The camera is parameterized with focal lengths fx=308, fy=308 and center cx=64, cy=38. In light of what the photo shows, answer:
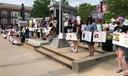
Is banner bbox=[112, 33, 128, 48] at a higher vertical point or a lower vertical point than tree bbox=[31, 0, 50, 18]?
lower

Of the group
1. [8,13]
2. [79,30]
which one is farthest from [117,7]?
[8,13]

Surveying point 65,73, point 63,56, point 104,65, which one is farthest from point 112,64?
point 63,56

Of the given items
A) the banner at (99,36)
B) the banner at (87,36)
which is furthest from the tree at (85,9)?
the banner at (99,36)

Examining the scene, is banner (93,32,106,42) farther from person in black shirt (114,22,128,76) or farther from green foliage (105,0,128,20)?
green foliage (105,0,128,20)

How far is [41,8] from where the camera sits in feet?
281

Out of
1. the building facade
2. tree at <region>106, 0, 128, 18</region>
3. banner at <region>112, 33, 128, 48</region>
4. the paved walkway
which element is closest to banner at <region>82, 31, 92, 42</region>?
the paved walkway

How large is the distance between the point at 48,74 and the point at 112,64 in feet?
8.25

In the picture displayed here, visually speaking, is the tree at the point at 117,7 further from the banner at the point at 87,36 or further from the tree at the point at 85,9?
the tree at the point at 85,9

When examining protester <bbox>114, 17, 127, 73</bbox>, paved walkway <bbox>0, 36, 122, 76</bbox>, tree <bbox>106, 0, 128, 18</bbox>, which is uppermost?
tree <bbox>106, 0, 128, 18</bbox>

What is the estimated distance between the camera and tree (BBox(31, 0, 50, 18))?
84875 mm

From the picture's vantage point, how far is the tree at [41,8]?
84.9 meters

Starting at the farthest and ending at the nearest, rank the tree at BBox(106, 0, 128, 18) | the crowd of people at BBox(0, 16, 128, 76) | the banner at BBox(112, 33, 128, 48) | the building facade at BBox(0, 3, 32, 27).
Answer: the building facade at BBox(0, 3, 32, 27) → the tree at BBox(106, 0, 128, 18) → the crowd of people at BBox(0, 16, 128, 76) → the banner at BBox(112, 33, 128, 48)

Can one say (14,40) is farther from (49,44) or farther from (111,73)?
(111,73)

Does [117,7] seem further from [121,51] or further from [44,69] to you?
[121,51]
